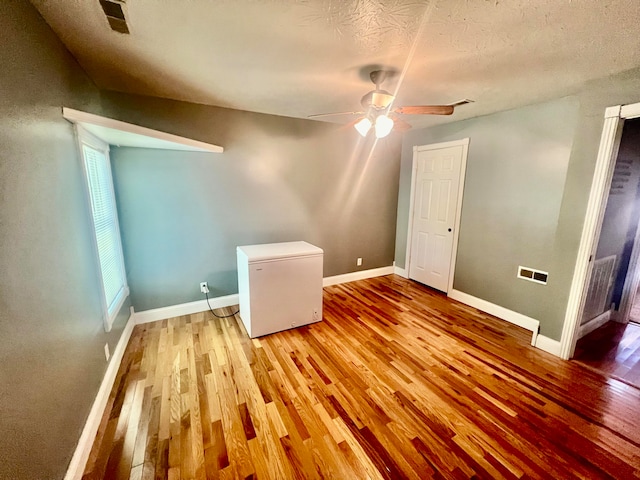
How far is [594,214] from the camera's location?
2117mm

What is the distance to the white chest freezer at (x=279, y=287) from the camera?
2562mm

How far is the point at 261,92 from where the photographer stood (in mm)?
2469

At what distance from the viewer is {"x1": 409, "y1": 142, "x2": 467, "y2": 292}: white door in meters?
3.52

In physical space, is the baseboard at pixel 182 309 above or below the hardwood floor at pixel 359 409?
above

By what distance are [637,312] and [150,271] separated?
19.5ft

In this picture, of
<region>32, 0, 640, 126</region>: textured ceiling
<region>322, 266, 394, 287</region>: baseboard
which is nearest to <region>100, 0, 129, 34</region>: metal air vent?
<region>32, 0, 640, 126</region>: textured ceiling

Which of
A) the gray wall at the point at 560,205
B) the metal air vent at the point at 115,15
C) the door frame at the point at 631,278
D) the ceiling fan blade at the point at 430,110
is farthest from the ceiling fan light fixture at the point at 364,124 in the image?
the door frame at the point at 631,278

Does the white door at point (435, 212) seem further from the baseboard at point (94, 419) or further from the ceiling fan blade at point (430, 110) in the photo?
the baseboard at point (94, 419)

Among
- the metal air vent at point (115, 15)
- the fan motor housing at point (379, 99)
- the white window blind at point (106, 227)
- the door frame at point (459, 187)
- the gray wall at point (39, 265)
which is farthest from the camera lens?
the door frame at point (459, 187)

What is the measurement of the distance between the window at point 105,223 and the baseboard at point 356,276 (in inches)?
97.9

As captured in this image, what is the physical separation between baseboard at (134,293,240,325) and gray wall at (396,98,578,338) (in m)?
3.10

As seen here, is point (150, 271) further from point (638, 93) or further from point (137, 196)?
point (638, 93)

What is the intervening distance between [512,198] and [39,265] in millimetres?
3946

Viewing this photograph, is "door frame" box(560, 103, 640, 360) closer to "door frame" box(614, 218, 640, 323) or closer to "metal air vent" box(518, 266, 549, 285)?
"metal air vent" box(518, 266, 549, 285)
